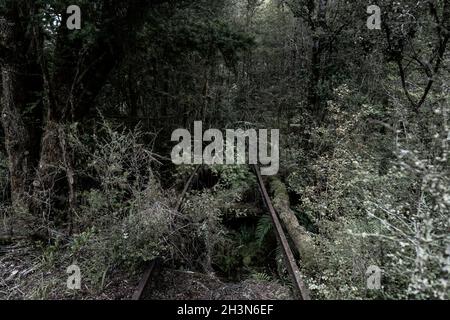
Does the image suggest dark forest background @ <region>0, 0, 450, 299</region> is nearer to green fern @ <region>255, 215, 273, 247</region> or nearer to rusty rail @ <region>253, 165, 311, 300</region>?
green fern @ <region>255, 215, 273, 247</region>

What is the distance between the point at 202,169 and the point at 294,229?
3153 mm

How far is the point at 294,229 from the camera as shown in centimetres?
541

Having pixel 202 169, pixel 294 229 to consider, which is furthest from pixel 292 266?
pixel 202 169

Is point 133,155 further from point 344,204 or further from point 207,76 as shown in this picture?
point 207,76

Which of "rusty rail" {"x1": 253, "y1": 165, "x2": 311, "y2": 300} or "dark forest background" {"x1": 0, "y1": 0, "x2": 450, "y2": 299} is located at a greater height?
"dark forest background" {"x1": 0, "y1": 0, "x2": 450, "y2": 299}

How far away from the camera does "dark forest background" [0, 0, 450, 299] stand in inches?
146

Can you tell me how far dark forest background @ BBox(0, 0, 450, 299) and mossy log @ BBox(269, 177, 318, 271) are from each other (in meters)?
0.04

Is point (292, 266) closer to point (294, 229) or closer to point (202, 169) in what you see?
point (294, 229)

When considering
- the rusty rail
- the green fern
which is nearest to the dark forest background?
the green fern

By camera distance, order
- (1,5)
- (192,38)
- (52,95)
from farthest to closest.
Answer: (192,38)
(52,95)
(1,5)

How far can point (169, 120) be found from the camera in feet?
33.7
